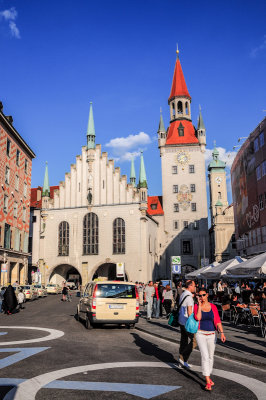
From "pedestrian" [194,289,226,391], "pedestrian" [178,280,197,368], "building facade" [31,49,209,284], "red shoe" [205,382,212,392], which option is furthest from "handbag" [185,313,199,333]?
"building facade" [31,49,209,284]

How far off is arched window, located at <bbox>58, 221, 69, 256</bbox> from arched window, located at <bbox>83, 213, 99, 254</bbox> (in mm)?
2617

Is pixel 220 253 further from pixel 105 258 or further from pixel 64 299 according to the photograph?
pixel 64 299

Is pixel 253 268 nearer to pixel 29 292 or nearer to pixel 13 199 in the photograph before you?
pixel 29 292

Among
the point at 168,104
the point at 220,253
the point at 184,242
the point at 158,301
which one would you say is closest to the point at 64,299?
the point at 158,301

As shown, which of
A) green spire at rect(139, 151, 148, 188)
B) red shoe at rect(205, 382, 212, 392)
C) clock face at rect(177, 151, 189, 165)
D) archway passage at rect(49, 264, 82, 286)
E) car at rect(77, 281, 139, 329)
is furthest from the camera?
clock face at rect(177, 151, 189, 165)

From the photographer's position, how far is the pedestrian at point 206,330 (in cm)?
610

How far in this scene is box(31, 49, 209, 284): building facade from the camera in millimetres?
51969

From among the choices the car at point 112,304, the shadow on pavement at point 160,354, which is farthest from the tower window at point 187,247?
the shadow on pavement at point 160,354

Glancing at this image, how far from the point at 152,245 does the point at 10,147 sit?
26.6 metres

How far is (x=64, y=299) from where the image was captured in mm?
32094

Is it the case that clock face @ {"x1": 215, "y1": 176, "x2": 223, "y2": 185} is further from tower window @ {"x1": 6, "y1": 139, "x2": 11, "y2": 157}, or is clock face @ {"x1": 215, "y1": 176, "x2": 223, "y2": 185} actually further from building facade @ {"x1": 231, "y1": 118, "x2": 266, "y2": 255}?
tower window @ {"x1": 6, "y1": 139, "x2": 11, "y2": 157}

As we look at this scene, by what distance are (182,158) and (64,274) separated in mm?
26488

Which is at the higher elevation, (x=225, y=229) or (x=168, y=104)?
Answer: (x=168, y=104)

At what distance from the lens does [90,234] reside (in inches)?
2098
